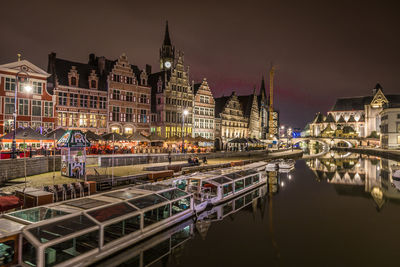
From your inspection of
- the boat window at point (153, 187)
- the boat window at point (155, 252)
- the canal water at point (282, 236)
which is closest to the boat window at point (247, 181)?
the canal water at point (282, 236)

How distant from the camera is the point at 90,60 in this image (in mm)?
45031

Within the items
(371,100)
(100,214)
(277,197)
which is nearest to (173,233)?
(100,214)

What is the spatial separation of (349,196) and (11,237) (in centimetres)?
2503

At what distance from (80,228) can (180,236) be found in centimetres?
488

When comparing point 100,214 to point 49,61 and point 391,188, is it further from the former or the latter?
point 49,61

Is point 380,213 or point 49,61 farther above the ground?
point 49,61

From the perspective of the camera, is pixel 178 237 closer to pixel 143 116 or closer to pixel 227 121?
pixel 143 116

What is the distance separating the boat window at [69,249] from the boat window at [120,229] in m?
0.54

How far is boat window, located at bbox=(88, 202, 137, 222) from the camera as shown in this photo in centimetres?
1060

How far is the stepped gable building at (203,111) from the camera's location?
5356 cm

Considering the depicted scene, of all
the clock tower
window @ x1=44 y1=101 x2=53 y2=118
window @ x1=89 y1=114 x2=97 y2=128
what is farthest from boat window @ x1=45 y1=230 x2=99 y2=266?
the clock tower

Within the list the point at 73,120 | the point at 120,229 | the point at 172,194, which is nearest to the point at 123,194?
the point at 120,229

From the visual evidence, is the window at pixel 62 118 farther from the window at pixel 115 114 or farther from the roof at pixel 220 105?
the roof at pixel 220 105

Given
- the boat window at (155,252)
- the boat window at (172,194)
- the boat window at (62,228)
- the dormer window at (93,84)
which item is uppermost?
the dormer window at (93,84)
